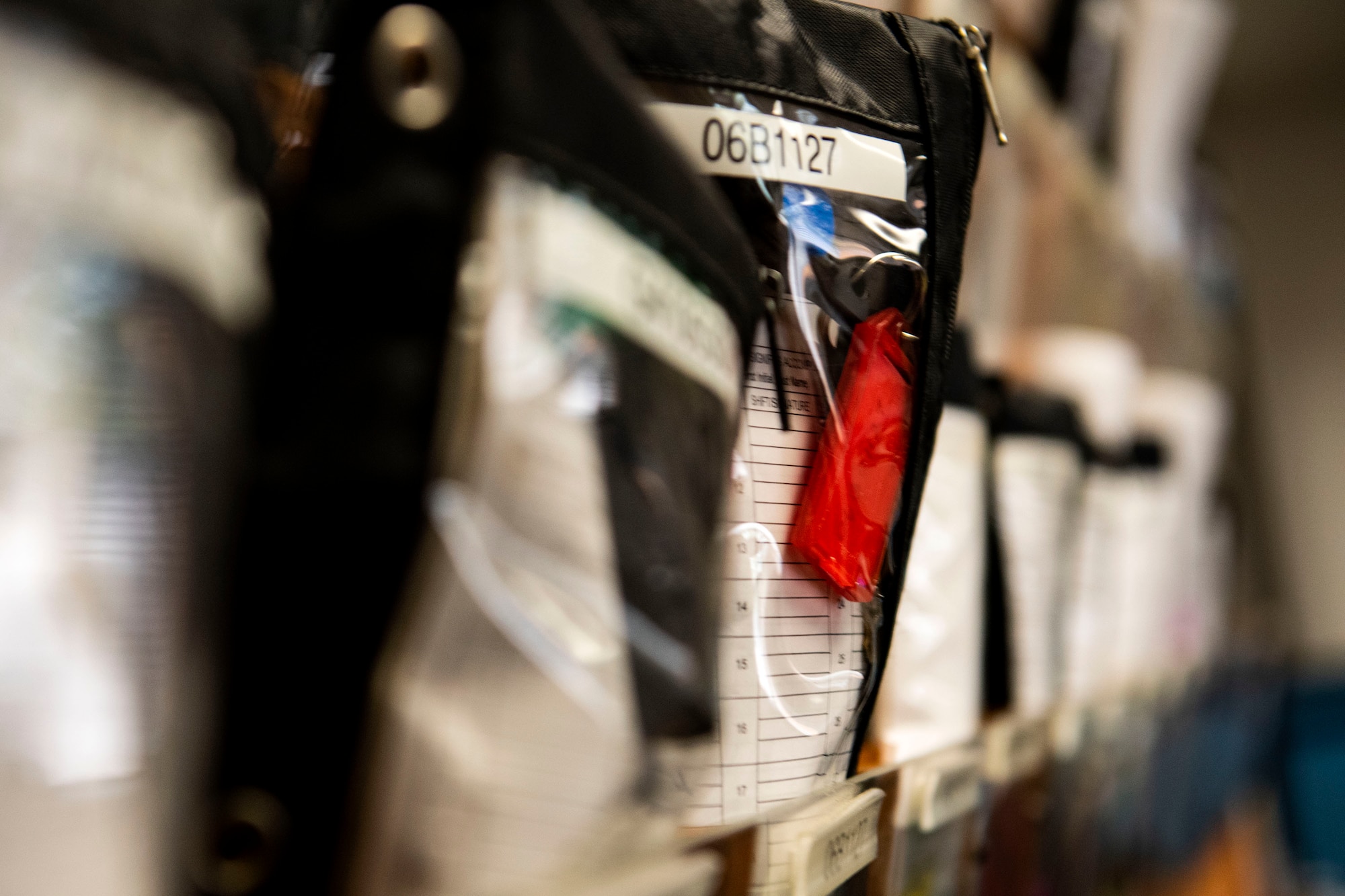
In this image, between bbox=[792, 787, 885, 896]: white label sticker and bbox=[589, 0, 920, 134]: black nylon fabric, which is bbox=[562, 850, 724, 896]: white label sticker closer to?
bbox=[792, 787, 885, 896]: white label sticker

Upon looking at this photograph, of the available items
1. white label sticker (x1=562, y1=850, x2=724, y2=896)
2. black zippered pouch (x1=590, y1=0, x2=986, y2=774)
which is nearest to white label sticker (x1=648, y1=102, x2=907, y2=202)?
black zippered pouch (x1=590, y1=0, x2=986, y2=774)

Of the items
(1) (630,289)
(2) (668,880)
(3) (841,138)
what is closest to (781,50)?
(3) (841,138)

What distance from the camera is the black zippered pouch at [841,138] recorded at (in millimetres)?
352

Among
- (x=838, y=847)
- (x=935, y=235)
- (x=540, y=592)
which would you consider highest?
(x=935, y=235)

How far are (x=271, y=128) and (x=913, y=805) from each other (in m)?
0.41

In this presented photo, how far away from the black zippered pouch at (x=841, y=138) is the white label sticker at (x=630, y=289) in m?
0.06

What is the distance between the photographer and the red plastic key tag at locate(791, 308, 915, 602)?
375 millimetres

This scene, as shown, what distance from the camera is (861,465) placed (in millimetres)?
387

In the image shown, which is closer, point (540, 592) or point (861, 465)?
point (540, 592)

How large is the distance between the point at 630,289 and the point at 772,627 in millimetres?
156

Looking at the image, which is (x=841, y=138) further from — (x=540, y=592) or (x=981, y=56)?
(x=540, y=592)

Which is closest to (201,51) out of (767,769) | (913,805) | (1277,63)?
(767,769)

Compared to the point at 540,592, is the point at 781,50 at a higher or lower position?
higher

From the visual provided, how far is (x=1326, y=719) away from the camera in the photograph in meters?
1.80
